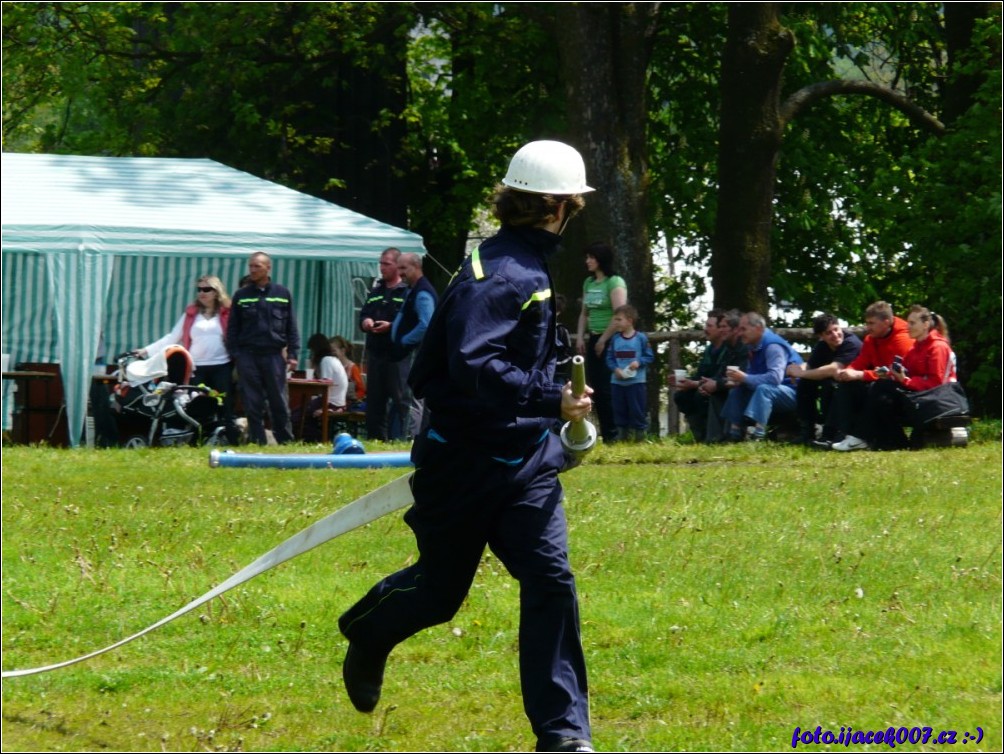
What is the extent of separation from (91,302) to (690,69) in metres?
11.0

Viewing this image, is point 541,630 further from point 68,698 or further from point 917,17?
point 917,17

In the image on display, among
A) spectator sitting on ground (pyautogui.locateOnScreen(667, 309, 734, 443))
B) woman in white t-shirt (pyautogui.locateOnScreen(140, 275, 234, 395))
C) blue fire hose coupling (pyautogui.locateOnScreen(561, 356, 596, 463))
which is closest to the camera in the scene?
blue fire hose coupling (pyautogui.locateOnScreen(561, 356, 596, 463))

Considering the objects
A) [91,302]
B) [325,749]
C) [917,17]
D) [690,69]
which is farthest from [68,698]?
[917,17]

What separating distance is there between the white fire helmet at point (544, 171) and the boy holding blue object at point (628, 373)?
10533 millimetres

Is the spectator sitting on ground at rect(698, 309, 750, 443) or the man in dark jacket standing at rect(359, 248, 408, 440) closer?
the spectator sitting on ground at rect(698, 309, 750, 443)

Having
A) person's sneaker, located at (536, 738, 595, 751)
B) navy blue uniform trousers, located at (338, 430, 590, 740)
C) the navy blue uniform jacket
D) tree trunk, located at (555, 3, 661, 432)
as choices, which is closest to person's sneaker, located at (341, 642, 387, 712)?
navy blue uniform trousers, located at (338, 430, 590, 740)

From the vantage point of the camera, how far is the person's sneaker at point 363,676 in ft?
21.2

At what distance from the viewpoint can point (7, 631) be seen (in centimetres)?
852

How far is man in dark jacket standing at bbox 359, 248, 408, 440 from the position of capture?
17.0 metres

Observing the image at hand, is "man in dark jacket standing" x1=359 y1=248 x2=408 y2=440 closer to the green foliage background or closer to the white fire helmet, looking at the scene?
the green foliage background

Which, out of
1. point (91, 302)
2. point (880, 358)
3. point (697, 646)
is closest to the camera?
point (697, 646)

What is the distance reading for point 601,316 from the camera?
54.9 ft

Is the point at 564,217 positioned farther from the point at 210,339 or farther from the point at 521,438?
→ the point at 210,339

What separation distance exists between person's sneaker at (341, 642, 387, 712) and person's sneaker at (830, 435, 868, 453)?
9482mm
